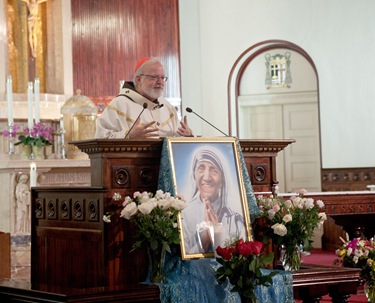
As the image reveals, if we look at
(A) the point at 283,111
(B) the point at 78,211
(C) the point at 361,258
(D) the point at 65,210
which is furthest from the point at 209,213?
(A) the point at 283,111

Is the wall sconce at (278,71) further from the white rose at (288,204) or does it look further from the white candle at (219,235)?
the white candle at (219,235)

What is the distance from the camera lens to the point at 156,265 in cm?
538

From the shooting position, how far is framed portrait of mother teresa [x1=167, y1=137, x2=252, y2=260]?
18.1 feet

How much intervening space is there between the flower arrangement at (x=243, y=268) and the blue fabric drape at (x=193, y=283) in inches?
5.8

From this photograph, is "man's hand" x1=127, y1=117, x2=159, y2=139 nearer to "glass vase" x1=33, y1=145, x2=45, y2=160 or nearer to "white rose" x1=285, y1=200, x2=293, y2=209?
"white rose" x1=285, y1=200, x2=293, y2=209

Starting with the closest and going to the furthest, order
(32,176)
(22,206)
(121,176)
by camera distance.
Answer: (121,176)
(32,176)
(22,206)

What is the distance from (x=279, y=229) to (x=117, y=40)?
25.9 feet

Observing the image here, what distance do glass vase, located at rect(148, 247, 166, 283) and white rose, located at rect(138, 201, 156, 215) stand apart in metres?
0.26

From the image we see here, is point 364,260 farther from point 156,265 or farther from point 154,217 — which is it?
point 154,217

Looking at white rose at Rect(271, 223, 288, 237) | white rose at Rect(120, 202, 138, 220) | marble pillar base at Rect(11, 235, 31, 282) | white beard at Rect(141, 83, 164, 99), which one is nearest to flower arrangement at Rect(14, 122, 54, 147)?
marble pillar base at Rect(11, 235, 31, 282)

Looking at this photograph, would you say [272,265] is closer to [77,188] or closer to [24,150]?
[77,188]

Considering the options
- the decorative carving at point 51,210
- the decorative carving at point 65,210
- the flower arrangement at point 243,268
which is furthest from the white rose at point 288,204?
the decorative carving at point 51,210

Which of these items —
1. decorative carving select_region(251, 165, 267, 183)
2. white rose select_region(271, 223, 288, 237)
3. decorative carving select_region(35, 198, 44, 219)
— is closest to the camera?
white rose select_region(271, 223, 288, 237)

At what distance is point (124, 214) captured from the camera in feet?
17.0
